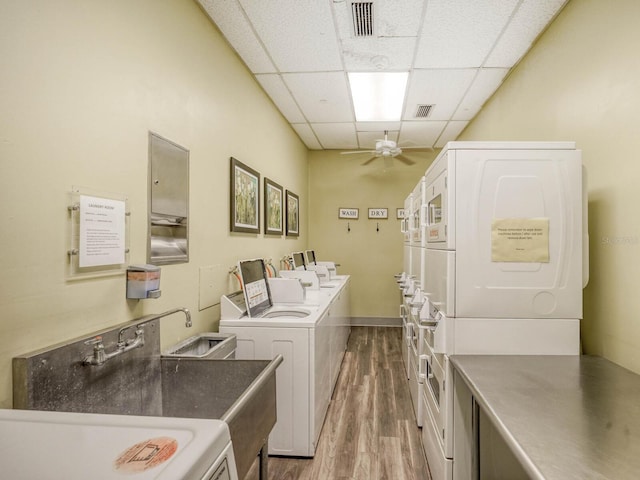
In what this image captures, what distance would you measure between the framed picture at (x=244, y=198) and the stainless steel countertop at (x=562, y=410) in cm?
193

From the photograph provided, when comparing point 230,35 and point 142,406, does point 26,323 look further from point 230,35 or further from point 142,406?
point 230,35

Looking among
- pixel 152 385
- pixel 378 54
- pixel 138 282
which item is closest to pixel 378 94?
pixel 378 54

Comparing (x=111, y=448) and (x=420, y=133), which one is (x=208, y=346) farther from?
(x=420, y=133)

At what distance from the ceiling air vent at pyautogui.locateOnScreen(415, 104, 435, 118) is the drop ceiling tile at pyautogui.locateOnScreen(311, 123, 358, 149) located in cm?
86

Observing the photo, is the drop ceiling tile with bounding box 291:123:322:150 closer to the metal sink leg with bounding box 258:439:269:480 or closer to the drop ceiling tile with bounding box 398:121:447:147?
→ the drop ceiling tile with bounding box 398:121:447:147

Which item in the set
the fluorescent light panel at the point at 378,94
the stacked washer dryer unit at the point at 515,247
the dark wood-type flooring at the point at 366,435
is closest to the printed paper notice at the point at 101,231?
the dark wood-type flooring at the point at 366,435

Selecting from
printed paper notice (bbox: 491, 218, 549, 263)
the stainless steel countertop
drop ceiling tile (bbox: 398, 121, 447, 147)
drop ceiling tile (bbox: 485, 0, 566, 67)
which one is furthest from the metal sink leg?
drop ceiling tile (bbox: 398, 121, 447, 147)

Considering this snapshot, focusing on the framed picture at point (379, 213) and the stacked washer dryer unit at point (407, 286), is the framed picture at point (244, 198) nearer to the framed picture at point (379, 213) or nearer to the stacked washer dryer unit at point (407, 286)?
the stacked washer dryer unit at point (407, 286)

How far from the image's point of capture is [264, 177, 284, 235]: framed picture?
3.82 metres

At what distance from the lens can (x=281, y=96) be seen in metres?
3.95

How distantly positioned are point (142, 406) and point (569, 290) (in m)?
1.99

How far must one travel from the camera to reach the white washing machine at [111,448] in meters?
0.69

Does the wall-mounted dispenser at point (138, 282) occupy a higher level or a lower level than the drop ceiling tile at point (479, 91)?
lower

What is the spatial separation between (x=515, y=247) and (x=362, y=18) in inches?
71.7
